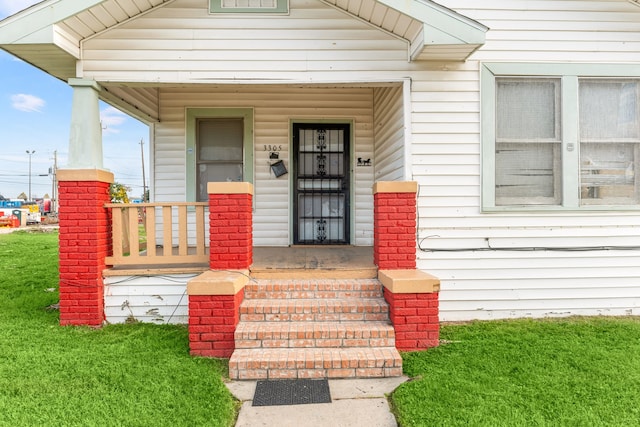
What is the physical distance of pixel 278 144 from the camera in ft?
20.9

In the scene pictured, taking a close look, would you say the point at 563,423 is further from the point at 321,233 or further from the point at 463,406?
the point at 321,233

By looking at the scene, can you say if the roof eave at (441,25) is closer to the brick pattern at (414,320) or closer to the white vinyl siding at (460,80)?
the white vinyl siding at (460,80)

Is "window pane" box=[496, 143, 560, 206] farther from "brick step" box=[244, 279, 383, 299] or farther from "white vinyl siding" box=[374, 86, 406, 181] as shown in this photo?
"brick step" box=[244, 279, 383, 299]

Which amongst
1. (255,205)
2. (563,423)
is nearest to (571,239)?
(563,423)

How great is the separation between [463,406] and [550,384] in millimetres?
790

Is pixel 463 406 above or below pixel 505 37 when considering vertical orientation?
below

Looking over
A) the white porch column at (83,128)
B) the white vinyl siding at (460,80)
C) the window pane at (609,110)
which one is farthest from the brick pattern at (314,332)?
the window pane at (609,110)

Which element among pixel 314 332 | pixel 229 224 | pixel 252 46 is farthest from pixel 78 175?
pixel 314 332

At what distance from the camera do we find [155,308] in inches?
173

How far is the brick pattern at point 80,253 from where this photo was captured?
419cm

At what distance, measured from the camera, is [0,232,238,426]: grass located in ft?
8.39

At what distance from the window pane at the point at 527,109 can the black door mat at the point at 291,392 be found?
11.1ft

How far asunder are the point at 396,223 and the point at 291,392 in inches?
76.8

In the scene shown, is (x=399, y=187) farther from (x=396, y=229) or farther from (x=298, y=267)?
(x=298, y=267)
